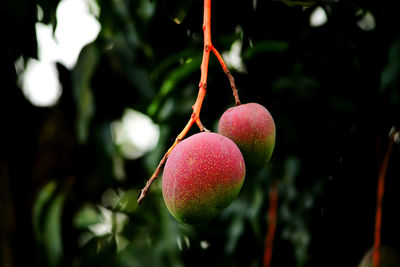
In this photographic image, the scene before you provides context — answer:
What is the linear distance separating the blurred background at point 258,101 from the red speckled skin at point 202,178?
37 cm

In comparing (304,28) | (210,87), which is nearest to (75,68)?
→ (210,87)

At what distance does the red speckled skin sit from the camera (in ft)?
1.49

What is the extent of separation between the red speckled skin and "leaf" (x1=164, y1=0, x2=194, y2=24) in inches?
8.7

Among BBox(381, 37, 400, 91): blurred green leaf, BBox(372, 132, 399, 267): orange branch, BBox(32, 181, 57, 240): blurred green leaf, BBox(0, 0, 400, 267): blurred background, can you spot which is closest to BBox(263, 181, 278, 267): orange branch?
BBox(0, 0, 400, 267): blurred background

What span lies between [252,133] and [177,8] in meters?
0.22

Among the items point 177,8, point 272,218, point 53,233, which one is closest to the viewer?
point 177,8

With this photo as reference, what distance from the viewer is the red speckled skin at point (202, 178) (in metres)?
0.45

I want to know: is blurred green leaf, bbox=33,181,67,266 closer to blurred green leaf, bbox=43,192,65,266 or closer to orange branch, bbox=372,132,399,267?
blurred green leaf, bbox=43,192,65,266

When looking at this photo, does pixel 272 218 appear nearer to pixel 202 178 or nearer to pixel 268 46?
pixel 268 46

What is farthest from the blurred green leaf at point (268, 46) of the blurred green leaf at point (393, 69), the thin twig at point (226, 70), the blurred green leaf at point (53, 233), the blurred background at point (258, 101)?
the blurred green leaf at point (53, 233)

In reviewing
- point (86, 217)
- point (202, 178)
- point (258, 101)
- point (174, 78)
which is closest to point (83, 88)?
point (174, 78)

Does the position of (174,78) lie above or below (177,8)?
below

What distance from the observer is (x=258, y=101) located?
1.08 metres

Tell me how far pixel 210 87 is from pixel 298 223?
37 centimetres
